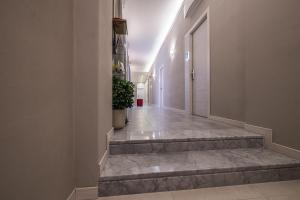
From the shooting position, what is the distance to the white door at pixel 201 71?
12.4 feet

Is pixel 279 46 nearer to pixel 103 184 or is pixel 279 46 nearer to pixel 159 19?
pixel 103 184

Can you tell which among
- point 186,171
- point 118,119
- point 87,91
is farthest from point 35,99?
point 118,119

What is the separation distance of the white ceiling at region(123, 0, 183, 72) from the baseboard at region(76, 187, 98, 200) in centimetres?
491

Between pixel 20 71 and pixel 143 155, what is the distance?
1.38m

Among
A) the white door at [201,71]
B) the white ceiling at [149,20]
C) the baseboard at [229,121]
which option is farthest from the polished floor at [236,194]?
the white ceiling at [149,20]

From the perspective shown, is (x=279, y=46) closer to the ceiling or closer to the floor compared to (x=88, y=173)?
closer to the ceiling

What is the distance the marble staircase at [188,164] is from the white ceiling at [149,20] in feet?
14.7

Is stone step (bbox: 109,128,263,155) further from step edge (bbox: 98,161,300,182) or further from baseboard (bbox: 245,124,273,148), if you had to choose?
step edge (bbox: 98,161,300,182)

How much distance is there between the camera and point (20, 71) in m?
0.68

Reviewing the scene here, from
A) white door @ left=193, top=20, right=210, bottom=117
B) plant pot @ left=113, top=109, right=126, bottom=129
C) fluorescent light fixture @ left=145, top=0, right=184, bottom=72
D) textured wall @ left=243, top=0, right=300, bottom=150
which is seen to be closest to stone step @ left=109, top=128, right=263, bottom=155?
textured wall @ left=243, top=0, right=300, bottom=150

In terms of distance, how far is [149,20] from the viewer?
5.96 meters

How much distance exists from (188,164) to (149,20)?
5.71 meters

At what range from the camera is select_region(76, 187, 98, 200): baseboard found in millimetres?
1226

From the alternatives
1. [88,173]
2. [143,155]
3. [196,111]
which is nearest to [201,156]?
[143,155]
